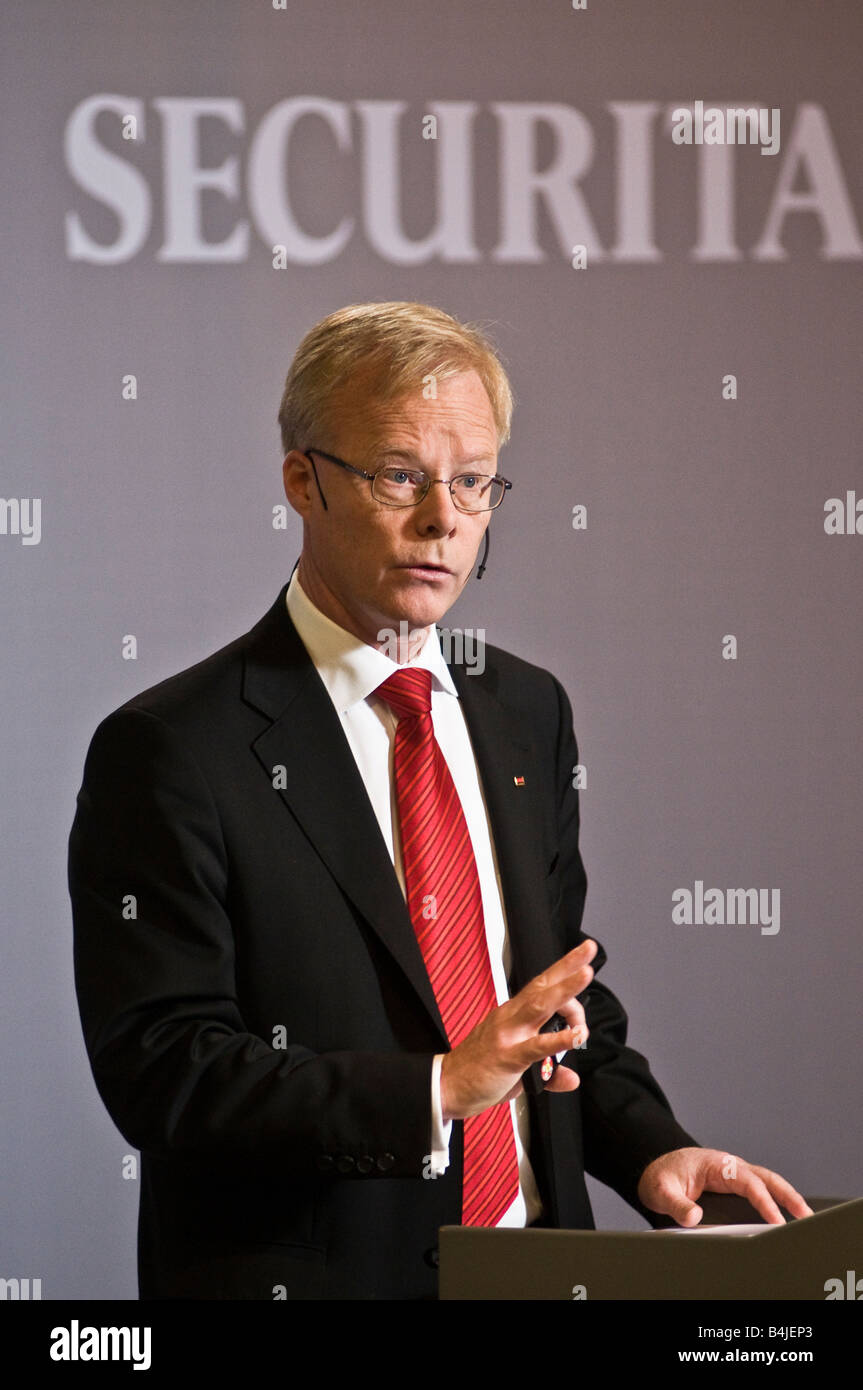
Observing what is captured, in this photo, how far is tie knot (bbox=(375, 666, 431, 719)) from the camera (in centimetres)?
195

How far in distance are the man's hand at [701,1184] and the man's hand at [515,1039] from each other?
355mm

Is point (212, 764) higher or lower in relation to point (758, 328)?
lower

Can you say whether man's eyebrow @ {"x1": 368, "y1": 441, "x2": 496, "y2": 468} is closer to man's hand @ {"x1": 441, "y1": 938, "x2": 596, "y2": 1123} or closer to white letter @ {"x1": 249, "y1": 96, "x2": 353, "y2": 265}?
man's hand @ {"x1": 441, "y1": 938, "x2": 596, "y2": 1123}

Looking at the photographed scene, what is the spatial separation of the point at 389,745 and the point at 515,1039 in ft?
1.86

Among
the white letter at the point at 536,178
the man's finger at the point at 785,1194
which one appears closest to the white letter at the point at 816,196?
the white letter at the point at 536,178

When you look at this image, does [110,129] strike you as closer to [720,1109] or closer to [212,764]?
[212,764]

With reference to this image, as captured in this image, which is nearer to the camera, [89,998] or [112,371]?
[89,998]

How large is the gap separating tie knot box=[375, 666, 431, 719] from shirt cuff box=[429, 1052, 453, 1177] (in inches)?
20.8

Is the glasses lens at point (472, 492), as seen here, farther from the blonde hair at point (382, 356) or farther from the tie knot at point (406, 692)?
the tie knot at point (406, 692)

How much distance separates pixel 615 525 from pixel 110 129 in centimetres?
127

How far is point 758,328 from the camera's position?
10.1 feet

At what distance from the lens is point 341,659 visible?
1.94 metres

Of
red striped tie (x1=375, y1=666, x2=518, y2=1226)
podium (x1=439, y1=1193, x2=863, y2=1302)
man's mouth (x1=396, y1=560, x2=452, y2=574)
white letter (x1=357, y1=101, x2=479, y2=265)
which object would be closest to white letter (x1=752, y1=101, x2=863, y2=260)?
white letter (x1=357, y1=101, x2=479, y2=265)
